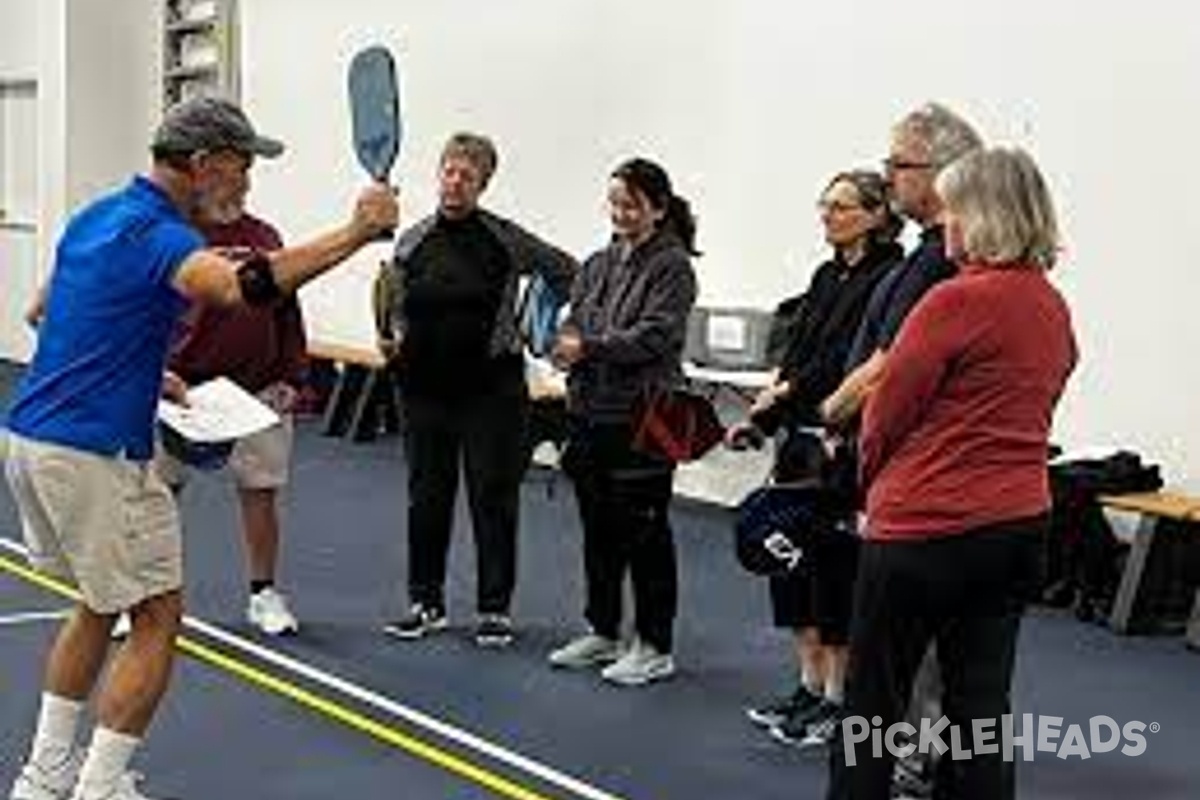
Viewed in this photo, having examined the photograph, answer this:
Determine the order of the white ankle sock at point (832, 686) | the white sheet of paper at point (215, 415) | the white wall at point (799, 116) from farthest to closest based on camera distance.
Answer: the white wall at point (799, 116) < the white ankle sock at point (832, 686) < the white sheet of paper at point (215, 415)

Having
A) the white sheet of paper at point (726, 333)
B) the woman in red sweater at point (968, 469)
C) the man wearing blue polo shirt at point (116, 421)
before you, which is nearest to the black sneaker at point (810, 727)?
the woman in red sweater at point (968, 469)

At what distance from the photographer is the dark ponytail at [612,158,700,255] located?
4.75 meters

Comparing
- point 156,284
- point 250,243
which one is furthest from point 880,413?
point 250,243

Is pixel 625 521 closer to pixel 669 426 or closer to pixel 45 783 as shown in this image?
pixel 669 426

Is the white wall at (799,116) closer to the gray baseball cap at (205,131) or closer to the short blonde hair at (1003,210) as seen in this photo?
the short blonde hair at (1003,210)

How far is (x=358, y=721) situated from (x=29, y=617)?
4.97 feet

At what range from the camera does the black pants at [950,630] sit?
119 inches

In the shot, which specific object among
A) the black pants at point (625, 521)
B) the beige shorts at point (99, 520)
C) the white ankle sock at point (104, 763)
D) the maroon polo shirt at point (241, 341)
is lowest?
the white ankle sock at point (104, 763)

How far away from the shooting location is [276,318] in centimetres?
535

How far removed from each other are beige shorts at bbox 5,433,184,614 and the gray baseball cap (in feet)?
2.09

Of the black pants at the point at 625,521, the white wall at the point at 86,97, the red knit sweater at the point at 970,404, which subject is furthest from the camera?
the white wall at the point at 86,97

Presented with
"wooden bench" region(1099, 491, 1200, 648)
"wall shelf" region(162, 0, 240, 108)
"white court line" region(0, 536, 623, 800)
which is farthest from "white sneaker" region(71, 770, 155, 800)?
"wall shelf" region(162, 0, 240, 108)

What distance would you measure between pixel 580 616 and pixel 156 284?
279 centimetres

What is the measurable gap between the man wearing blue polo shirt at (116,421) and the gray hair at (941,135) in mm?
1181
